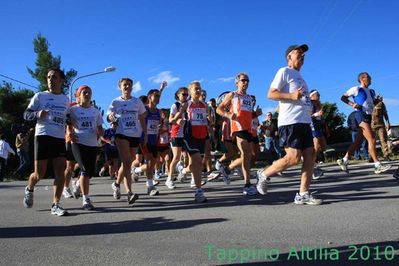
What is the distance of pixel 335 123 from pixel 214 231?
2378cm

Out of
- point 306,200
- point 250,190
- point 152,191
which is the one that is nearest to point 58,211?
point 152,191

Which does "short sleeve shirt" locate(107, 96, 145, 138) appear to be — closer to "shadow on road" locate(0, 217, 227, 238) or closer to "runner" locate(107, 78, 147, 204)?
"runner" locate(107, 78, 147, 204)

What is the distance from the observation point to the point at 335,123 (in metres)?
26.6

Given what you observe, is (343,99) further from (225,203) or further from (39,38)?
(39,38)

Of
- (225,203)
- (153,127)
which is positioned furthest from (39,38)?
(225,203)

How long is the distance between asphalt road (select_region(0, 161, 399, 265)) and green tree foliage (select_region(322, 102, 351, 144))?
19.1 metres

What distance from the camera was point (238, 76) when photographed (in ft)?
24.7

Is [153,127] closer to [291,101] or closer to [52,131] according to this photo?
[52,131]

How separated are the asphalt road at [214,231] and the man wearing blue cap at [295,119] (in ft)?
1.75

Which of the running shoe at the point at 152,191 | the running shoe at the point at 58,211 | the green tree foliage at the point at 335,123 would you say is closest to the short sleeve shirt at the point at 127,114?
the running shoe at the point at 152,191

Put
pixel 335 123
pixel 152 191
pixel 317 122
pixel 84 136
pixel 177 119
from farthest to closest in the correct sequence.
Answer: pixel 335 123 → pixel 317 122 → pixel 152 191 → pixel 177 119 → pixel 84 136

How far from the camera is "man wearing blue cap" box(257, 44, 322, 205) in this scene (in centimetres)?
574

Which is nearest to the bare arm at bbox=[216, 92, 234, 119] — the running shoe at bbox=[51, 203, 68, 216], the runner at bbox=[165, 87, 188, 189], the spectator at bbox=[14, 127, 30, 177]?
the runner at bbox=[165, 87, 188, 189]

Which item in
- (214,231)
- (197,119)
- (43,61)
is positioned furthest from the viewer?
(43,61)
